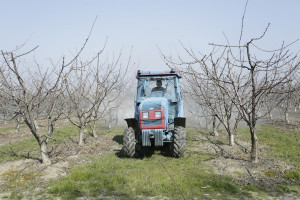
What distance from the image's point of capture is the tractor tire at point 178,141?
701 centimetres

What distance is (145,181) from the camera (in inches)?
210

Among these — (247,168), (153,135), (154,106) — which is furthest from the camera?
(154,106)

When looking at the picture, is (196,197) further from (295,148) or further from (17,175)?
(295,148)

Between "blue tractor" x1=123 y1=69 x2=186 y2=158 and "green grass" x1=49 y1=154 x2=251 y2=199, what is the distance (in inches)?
22.7

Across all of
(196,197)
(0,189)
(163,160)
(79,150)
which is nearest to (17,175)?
(0,189)

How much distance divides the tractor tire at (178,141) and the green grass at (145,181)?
9.7 inches

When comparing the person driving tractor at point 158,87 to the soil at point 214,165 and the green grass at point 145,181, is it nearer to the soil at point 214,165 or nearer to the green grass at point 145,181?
the soil at point 214,165

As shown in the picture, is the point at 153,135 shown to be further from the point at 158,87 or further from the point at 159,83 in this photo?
the point at 159,83

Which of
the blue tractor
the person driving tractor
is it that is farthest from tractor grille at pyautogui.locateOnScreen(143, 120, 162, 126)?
the person driving tractor

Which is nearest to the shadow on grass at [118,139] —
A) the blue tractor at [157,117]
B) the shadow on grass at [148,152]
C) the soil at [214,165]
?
the soil at [214,165]

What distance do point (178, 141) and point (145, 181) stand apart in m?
2.10

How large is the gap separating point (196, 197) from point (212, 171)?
1741 mm

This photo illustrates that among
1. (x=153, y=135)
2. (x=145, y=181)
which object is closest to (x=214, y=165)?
(x=153, y=135)

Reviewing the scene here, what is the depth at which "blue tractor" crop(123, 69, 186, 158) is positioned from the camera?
7020mm
